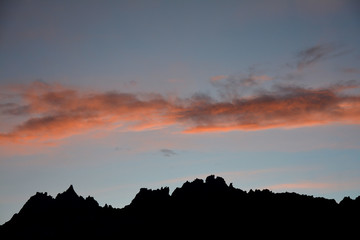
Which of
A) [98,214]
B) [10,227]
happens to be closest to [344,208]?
[98,214]

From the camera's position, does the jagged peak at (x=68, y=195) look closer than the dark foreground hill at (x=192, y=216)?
No

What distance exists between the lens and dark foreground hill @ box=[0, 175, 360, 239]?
5851 inches

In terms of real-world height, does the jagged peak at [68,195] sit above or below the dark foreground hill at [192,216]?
above

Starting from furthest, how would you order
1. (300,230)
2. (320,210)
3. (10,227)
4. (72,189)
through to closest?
(72,189), (10,227), (320,210), (300,230)

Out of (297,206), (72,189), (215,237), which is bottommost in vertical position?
(215,237)

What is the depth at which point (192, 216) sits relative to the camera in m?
162

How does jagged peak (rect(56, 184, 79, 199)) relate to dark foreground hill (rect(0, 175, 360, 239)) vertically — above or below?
above

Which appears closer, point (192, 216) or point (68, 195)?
point (192, 216)

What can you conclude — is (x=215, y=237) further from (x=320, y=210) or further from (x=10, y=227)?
(x=10, y=227)

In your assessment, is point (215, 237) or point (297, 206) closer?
point (215, 237)

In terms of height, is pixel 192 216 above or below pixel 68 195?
below

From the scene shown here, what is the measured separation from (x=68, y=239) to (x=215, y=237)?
182 feet

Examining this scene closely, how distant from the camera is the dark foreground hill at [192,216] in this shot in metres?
149

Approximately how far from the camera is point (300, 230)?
476 feet
